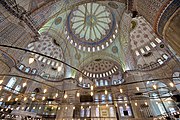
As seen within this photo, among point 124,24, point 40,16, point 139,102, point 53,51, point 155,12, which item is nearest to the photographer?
point 155,12

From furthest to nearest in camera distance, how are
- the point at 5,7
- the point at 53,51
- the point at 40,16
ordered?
1. the point at 53,51
2. the point at 40,16
3. the point at 5,7

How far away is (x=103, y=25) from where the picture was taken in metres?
17.8

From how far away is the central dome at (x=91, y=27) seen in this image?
1620cm

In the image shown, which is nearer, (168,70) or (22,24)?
(22,24)

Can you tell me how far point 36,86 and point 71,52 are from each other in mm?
8204

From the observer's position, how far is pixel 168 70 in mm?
12781

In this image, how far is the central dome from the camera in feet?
53.2

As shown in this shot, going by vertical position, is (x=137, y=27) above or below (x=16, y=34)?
above

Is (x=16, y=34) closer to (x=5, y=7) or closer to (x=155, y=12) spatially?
(x=5, y=7)

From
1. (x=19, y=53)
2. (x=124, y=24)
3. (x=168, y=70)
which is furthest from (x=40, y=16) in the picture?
(x=168, y=70)

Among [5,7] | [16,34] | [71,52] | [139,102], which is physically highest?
[71,52]

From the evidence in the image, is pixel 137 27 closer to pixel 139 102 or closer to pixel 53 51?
pixel 139 102

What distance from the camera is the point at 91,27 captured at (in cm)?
1855

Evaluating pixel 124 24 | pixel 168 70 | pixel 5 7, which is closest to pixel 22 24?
pixel 5 7
